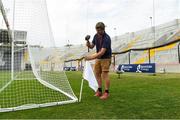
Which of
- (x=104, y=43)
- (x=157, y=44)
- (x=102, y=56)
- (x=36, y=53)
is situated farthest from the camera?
(x=157, y=44)

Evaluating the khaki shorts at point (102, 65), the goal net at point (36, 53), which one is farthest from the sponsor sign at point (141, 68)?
the khaki shorts at point (102, 65)

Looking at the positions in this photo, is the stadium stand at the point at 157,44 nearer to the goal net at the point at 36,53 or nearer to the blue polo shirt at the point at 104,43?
the goal net at the point at 36,53

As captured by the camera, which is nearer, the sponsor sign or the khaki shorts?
the khaki shorts

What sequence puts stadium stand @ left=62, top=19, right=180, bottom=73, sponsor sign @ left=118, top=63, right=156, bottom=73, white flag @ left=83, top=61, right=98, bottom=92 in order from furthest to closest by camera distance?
stadium stand @ left=62, top=19, right=180, bottom=73 < sponsor sign @ left=118, top=63, right=156, bottom=73 < white flag @ left=83, top=61, right=98, bottom=92

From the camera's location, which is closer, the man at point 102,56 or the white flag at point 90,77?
the man at point 102,56

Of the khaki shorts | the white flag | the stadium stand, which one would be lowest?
the white flag

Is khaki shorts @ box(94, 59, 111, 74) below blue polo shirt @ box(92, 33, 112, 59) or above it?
below

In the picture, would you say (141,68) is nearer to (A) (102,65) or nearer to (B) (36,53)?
(B) (36,53)

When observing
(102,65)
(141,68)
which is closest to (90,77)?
(102,65)

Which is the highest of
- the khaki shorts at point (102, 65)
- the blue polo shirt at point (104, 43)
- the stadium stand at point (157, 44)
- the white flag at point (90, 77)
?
the stadium stand at point (157, 44)

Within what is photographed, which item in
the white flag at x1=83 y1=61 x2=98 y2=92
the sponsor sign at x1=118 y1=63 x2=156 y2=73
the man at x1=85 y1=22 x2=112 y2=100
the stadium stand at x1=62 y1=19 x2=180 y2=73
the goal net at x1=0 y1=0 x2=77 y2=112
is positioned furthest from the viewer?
the stadium stand at x1=62 y1=19 x2=180 y2=73

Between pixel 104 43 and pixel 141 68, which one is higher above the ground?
pixel 104 43

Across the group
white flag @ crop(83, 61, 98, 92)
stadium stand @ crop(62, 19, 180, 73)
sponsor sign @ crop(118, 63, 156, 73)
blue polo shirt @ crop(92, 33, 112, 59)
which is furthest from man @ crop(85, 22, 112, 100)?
stadium stand @ crop(62, 19, 180, 73)

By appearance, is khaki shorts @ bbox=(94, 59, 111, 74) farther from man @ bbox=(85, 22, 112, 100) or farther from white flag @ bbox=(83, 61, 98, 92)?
white flag @ bbox=(83, 61, 98, 92)
